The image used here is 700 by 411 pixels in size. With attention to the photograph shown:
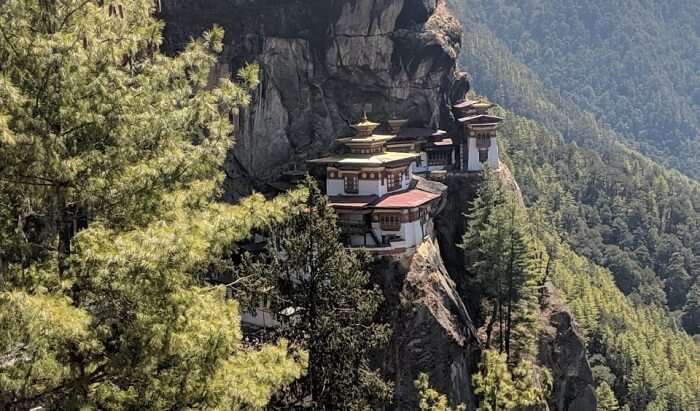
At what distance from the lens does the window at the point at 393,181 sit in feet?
123

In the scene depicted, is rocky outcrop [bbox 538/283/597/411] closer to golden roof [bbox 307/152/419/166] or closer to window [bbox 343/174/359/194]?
golden roof [bbox 307/152/419/166]

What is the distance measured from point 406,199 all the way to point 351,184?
338 centimetres

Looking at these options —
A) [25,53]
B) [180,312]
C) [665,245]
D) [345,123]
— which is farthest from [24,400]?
[665,245]

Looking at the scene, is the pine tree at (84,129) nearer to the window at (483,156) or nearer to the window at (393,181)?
the window at (393,181)

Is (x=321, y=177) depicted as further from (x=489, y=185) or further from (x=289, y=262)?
(x=289, y=262)

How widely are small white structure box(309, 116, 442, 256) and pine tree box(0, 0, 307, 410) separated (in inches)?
916

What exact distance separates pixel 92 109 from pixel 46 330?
12.0 ft

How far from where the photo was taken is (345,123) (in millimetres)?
45875

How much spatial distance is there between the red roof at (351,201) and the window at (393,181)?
1.64 m

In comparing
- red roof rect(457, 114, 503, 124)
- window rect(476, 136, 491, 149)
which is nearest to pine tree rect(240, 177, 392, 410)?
window rect(476, 136, 491, 149)

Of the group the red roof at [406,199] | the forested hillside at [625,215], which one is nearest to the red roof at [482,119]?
the red roof at [406,199]

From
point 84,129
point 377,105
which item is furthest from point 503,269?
point 84,129

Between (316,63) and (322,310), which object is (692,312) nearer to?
(316,63)

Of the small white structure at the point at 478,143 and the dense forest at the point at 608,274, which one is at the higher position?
the small white structure at the point at 478,143
